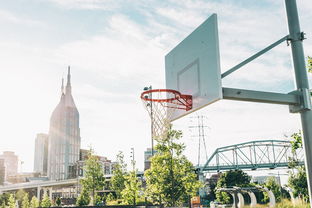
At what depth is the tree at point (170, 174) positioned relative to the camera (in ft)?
74.2

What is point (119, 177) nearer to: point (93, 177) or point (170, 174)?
point (93, 177)

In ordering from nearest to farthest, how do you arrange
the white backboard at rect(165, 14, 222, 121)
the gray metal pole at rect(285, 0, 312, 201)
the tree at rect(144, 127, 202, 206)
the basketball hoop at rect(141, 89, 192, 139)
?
1. the gray metal pole at rect(285, 0, 312, 201)
2. the white backboard at rect(165, 14, 222, 121)
3. the basketball hoop at rect(141, 89, 192, 139)
4. the tree at rect(144, 127, 202, 206)

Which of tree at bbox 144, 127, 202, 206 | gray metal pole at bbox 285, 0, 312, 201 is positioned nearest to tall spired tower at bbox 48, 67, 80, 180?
tree at bbox 144, 127, 202, 206

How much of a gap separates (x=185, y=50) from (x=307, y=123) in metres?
2.89

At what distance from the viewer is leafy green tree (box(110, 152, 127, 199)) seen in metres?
38.7

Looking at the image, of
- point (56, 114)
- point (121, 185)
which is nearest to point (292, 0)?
point (121, 185)

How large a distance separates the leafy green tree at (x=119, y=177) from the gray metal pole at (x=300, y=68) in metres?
35.0

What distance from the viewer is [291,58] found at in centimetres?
516

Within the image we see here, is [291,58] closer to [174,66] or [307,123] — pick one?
[307,123]

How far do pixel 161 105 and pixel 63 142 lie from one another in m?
189

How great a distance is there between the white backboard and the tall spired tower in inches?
7120

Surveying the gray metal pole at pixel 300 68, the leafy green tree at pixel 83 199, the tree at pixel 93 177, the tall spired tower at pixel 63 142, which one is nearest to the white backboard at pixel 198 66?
the gray metal pole at pixel 300 68

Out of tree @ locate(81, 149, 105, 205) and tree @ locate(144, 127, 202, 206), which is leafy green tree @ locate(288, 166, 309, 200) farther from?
tree @ locate(81, 149, 105, 205)

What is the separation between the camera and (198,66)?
20.4ft
